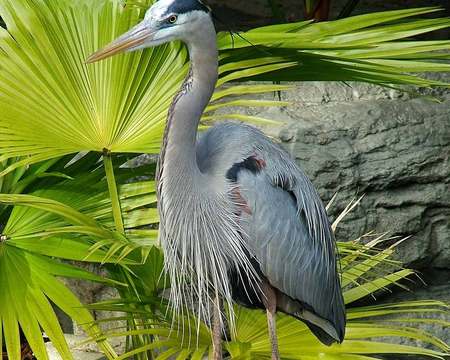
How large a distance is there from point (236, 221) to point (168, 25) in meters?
0.50

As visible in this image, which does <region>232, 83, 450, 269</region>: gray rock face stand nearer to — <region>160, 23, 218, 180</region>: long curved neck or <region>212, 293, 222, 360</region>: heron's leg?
<region>212, 293, 222, 360</region>: heron's leg

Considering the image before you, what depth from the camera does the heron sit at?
216cm

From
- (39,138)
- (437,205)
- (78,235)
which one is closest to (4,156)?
(39,138)

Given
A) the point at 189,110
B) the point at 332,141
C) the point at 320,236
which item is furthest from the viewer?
the point at 332,141

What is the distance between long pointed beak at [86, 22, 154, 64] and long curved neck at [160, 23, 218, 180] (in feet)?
0.32

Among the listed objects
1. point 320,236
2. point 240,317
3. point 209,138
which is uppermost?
point 209,138

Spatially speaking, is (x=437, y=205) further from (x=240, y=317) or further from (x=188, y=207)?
(x=188, y=207)

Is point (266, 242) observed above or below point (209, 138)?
below

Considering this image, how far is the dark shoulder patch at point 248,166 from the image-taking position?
7.40ft

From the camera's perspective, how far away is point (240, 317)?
2.61 m

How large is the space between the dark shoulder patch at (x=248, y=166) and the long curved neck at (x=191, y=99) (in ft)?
0.40

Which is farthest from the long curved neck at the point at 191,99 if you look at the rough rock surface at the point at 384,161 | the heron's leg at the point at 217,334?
the rough rock surface at the point at 384,161

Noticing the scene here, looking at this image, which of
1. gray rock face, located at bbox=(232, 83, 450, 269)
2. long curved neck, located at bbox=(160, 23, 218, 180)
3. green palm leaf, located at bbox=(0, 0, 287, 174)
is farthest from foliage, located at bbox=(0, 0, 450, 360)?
gray rock face, located at bbox=(232, 83, 450, 269)

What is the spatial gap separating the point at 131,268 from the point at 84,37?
1.98ft
